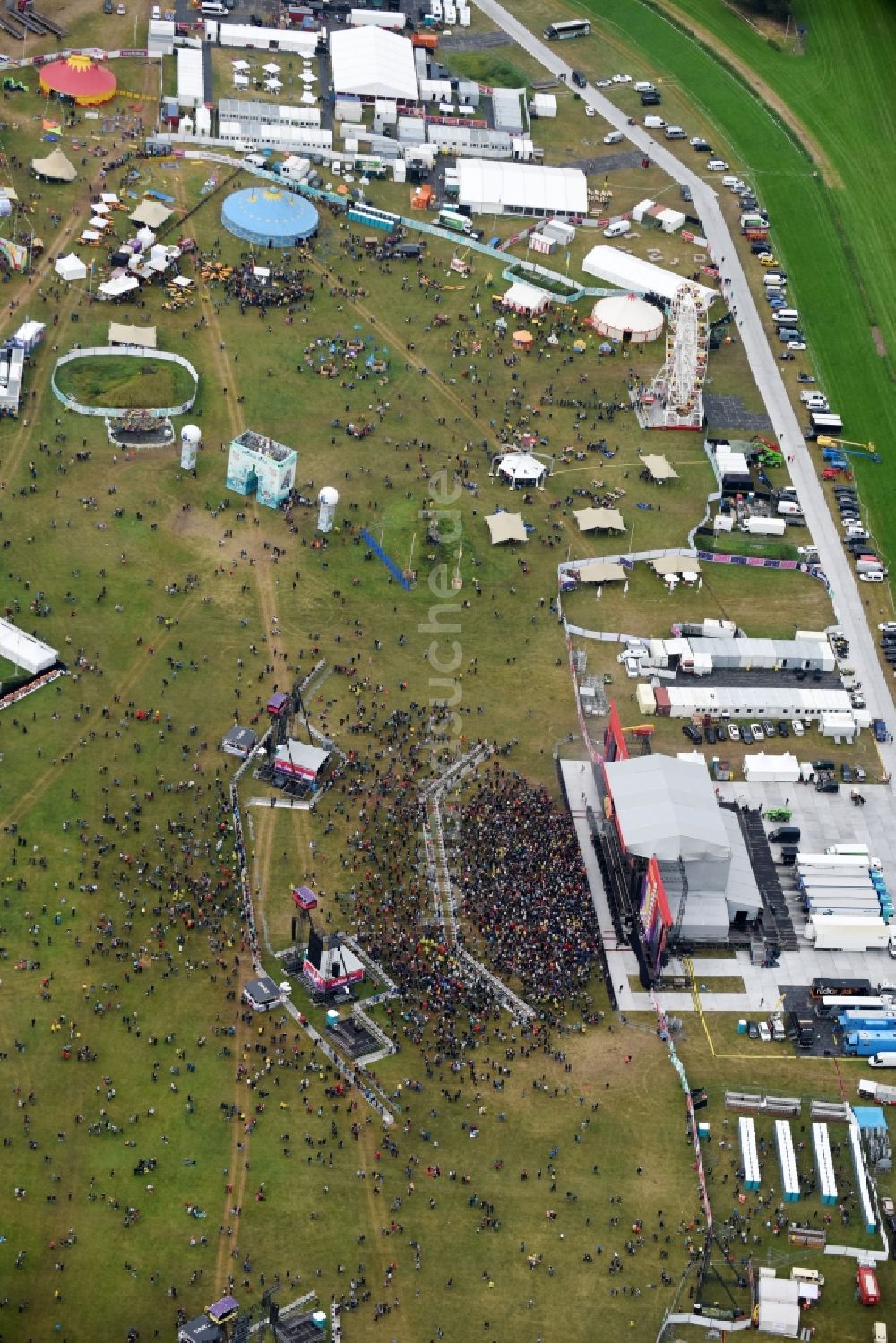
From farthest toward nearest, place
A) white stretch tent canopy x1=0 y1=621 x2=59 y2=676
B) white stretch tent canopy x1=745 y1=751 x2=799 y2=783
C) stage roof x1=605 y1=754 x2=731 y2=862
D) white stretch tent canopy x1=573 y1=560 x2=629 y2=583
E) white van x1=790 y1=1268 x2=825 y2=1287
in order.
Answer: white stretch tent canopy x1=573 y1=560 x2=629 y2=583, white stretch tent canopy x1=745 y1=751 x2=799 y2=783, white stretch tent canopy x1=0 y1=621 x2=59 y2=676, stage roof x1=605 y1=754 x2=731 y2=862, white van x1=790 y1=1268 x2=825 y2=1287

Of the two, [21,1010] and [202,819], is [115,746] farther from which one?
[21,1010]

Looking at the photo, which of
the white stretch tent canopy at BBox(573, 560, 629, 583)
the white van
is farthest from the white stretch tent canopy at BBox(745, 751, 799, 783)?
the white van

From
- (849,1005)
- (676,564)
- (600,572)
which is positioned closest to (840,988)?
(849,1005)

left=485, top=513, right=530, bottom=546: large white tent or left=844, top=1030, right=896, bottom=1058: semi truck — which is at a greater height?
left=485, top=513, right=530, bottom=546: large white tent

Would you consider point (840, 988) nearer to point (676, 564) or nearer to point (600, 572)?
point (600, 572)

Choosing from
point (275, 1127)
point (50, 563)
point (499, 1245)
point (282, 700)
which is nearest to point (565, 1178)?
point (499, 1245)

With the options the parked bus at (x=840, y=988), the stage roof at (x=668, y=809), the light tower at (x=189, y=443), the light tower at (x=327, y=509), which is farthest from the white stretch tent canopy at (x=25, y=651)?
the parked bus at (x=840, y=988)

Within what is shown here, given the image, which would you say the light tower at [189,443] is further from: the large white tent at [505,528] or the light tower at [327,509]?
the large white tent at [505,528]

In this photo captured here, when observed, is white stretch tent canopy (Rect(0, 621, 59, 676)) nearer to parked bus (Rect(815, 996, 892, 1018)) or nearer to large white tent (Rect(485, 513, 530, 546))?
large white tent (Rect(485, 513, 530, 546))
